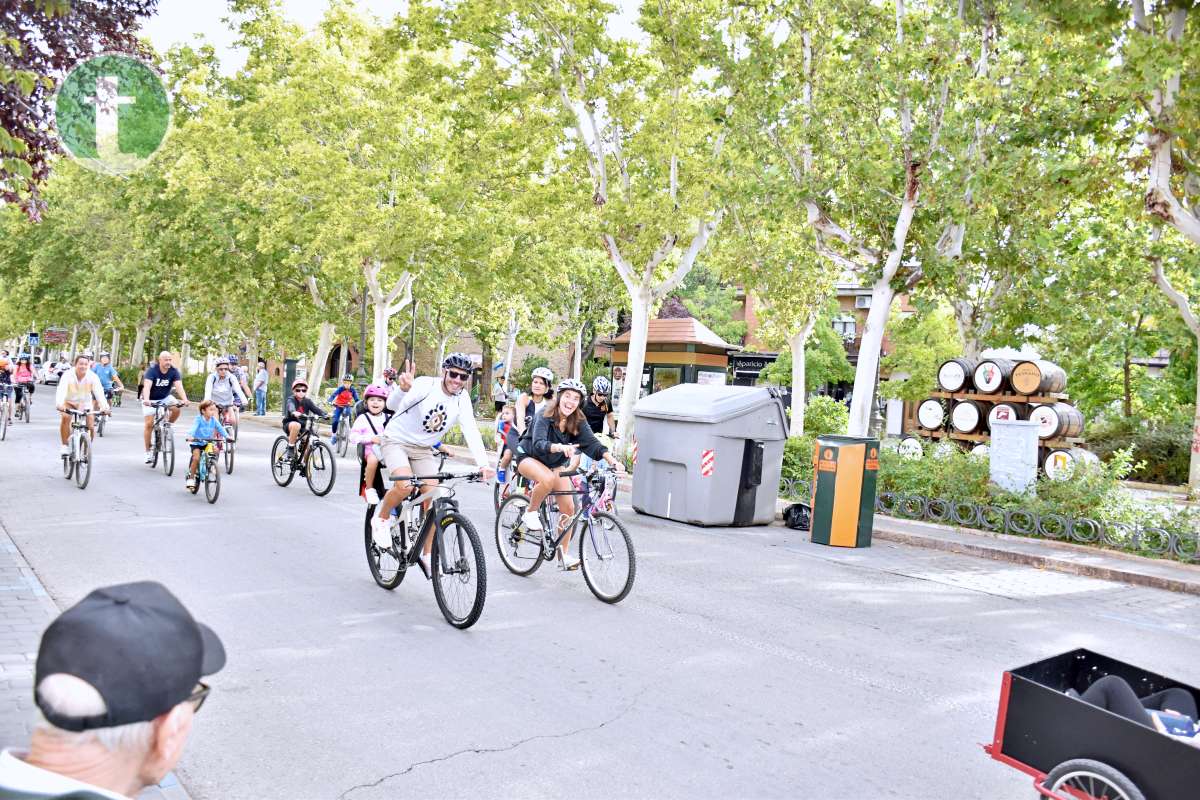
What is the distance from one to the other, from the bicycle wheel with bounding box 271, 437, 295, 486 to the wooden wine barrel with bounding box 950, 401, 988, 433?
44.0 ft

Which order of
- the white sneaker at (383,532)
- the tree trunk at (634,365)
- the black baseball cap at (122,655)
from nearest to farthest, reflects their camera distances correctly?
the black baseball cap at (122,655), the white sneaker at (383,532), the tree trunk at (634,365)

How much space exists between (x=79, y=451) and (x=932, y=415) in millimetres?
16213

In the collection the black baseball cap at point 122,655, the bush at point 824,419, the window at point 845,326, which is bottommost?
the black baseball cap at point 122,655

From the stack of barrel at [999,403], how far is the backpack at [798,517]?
22.9 feet

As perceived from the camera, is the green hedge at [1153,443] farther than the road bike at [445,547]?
Yes

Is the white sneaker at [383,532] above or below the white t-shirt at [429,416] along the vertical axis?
below

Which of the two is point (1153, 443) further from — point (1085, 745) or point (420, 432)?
point (1085, 745)

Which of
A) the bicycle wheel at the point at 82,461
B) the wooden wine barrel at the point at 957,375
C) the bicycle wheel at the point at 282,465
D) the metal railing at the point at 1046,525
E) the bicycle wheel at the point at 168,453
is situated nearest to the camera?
the metal railing at the point at 1046,525

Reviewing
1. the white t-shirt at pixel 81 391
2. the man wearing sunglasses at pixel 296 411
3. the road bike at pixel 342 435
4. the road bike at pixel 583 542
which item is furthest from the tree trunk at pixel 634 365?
the road bike at pixel 583 542

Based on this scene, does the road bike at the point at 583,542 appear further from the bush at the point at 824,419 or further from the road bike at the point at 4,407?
the road bike at the point at 4,407

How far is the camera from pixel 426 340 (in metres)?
52.1

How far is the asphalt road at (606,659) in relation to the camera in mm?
4379

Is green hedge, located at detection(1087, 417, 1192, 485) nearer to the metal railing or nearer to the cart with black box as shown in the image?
the metal railing

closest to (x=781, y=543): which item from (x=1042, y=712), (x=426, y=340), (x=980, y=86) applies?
(x=980, y=86)
